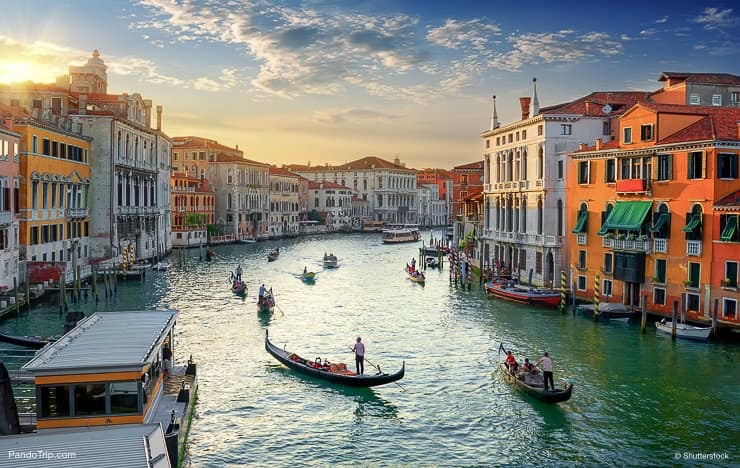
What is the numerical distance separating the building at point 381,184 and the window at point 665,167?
2923 inches

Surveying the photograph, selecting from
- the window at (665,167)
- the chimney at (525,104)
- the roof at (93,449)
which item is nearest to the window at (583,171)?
the window at (665,167)

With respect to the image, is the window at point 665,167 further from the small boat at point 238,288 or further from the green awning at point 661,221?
the small boat at point 238,288

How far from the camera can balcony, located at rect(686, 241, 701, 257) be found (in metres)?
19.7

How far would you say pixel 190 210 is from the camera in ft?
182

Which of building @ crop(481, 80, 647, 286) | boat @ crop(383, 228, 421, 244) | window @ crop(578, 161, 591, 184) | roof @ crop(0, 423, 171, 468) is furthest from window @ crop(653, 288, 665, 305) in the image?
boat @ crop(383, 228, 421, 244)

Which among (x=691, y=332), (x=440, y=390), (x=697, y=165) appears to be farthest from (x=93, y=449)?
(x=697, y=165)

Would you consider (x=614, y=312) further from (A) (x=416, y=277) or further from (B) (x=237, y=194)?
(B) (x=237, y=194)

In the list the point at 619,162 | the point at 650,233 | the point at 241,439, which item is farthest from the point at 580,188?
the point at 241,439

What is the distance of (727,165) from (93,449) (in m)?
18.3

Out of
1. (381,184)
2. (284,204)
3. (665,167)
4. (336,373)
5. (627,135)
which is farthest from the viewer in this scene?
(381,184)

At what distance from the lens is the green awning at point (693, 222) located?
19703 mm

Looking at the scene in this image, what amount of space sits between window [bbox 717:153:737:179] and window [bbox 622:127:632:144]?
3611 millimetres

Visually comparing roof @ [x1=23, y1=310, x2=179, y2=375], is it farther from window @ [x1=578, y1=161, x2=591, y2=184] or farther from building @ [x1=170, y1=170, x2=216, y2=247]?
building @ [x1=170, y1=170, x2=216, y2=247]

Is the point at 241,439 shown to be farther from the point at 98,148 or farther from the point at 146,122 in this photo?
the point at 146,122
